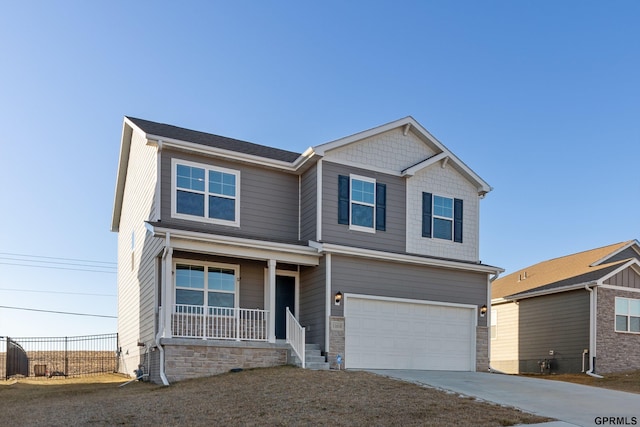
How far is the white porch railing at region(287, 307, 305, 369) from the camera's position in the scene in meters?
14.6

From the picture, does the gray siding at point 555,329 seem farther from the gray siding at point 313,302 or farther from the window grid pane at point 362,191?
the gray siding at point 313,302

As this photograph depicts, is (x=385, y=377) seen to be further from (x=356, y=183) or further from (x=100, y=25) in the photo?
(x=100, y=25)

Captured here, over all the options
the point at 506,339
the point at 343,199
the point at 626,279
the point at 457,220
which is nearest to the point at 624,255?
the point at 626,279

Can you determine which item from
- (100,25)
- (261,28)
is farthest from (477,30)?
(100,25)

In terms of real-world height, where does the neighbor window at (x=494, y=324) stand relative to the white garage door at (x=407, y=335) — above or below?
below

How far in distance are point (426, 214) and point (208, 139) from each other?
6848 millimetres

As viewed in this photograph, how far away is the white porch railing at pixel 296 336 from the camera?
47.9 ft

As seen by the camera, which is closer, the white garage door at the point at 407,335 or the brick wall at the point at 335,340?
the brick wall at the point at 335,340

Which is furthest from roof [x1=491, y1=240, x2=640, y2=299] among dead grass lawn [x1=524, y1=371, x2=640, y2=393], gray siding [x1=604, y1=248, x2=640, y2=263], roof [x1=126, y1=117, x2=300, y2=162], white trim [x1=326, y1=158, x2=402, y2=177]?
roof [x1=126, y1=117, x2=300, y2=162]

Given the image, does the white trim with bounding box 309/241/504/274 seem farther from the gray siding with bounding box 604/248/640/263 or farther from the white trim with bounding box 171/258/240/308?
the gray siding with bounding box 604/248/640/263

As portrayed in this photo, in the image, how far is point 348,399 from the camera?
10242mm

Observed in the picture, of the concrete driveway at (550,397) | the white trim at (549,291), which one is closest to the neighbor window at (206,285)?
the concrete driveway at (550,397)

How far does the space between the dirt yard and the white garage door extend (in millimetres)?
2171

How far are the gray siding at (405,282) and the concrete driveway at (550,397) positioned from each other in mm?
2562
